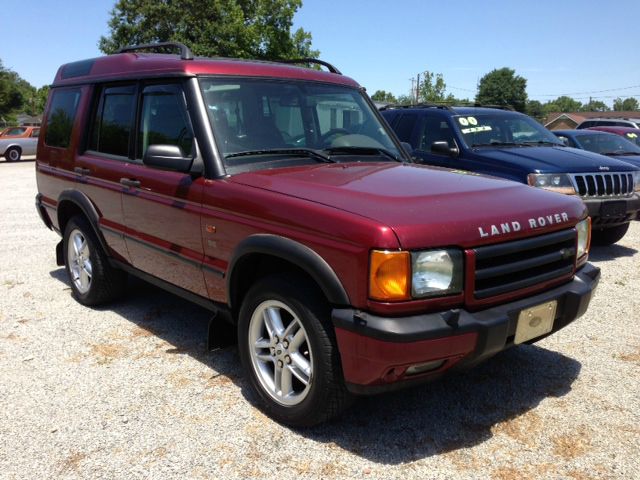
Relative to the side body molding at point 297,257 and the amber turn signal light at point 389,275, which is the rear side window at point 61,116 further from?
the amber turn signal light at point 389,275

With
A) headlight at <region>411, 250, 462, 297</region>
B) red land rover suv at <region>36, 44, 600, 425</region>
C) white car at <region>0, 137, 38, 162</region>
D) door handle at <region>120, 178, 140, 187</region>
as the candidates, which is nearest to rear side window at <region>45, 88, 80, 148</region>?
red land rover suv at <region>36, 44, 600, 425</region>

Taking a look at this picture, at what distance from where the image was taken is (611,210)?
686cm

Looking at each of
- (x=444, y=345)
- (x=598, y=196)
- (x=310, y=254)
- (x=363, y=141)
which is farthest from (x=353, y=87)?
(x=598, y=196)

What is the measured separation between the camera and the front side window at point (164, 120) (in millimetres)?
3668

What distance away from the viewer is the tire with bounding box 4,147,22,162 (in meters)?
27.1

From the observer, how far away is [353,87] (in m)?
4.56

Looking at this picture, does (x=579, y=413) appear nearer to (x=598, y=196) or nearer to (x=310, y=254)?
(x=310, y=254)

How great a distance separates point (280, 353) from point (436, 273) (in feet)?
3.31

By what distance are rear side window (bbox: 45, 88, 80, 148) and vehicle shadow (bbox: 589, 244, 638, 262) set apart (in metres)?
6.04

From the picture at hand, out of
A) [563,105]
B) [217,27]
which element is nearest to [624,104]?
[563,105]

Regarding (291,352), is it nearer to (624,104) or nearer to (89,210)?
(89,210)

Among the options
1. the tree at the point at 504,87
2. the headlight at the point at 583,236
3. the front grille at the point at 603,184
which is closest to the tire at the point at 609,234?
the front grille at the point at 603,184

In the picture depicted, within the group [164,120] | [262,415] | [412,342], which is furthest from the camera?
[164,120]

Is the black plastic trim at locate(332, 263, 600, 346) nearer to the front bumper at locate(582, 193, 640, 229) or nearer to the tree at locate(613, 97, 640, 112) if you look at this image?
the front bumper at locate(582, 193, 640, 229)
